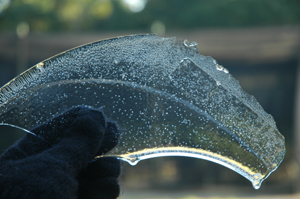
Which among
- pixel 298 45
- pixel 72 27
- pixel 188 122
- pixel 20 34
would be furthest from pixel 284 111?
pixel 72 27

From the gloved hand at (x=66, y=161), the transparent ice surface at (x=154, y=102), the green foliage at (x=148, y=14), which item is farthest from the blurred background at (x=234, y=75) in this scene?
the gloved hand at (x=66, y=161)

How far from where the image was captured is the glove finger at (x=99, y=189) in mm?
839

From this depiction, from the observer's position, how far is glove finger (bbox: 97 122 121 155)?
2.82 ft

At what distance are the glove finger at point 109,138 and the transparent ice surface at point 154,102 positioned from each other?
74 millimetres

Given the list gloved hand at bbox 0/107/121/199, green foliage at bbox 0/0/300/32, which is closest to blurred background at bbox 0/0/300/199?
green foliage at bbox 0/0/300/32

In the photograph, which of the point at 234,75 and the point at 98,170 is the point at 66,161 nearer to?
the point at 98,170

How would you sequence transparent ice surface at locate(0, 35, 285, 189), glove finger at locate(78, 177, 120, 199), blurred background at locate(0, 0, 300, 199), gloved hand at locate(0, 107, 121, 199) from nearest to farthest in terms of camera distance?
gloved hand at locate(0, 107, 121, 199)
glove finger at locate(78, 177, 120, 199)
transparent ice surface at locate(0, 35, 285, 189)
blurred background at locate(0, 0, 300, 199)

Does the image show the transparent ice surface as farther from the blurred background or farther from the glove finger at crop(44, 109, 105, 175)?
the blurred background

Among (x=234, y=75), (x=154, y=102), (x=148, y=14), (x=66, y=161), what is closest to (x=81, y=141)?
(x=66, y=161)

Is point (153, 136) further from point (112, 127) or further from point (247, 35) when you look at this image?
point (247, 35)

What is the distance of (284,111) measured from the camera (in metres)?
5.79

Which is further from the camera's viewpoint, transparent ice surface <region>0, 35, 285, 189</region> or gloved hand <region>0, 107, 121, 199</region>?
transparent ice surface <region>0, 35, 285, 189</region>

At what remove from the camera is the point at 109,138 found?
86cm

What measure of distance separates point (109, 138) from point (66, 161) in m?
0.15
